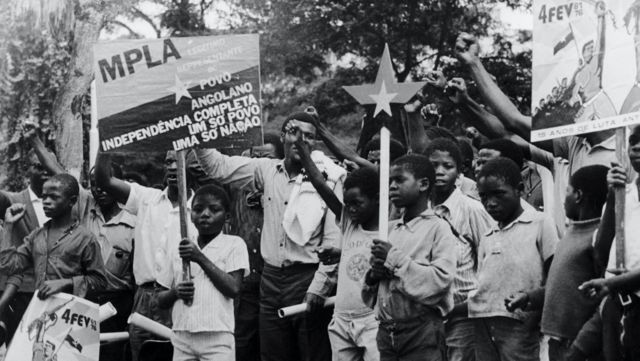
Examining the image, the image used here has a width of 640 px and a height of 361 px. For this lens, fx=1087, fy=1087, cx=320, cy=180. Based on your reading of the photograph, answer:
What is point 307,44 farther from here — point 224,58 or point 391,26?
point 224,58

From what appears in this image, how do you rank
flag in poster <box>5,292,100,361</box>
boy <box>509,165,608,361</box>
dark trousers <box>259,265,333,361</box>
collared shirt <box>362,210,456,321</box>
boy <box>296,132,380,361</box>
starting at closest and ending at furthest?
boy <box>509,165,608,361</box> → collared shirt <box>362,210,456,321</box> → boy <box>296,132,380,361</box> → flag in poster <box>5,292,100,361</box> → dark trousers <box>259,265,333,361</box>

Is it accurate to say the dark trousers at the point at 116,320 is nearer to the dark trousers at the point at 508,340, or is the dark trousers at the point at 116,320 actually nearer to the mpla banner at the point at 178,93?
the mpla banner at the point at 178,93

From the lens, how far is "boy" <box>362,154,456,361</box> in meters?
6.41

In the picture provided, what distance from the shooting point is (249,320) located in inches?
357

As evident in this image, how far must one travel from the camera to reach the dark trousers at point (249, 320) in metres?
8.98

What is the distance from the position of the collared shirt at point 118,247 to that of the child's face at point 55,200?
110cm

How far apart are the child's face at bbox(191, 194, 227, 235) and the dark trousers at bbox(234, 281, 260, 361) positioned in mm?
1361

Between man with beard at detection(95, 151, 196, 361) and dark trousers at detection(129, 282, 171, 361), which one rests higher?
man with beard at detection(95, 151, 196, 361)

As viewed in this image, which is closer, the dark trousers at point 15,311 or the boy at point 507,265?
the boy at point 507,265

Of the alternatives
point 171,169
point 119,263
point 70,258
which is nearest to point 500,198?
point 171,169

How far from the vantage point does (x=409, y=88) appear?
687cm

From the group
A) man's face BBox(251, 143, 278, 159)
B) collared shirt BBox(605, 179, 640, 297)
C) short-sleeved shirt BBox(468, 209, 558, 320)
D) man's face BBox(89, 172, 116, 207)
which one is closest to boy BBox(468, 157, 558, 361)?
short-sleeved shirt BBox(468, 209, 558, 320)

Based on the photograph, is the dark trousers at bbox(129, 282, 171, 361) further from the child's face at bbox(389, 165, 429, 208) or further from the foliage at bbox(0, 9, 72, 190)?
the foliage at bbox(0, 9, 72, 190)

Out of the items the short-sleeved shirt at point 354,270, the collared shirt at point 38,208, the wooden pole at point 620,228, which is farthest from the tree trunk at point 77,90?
the wooden pole at point 620,228
